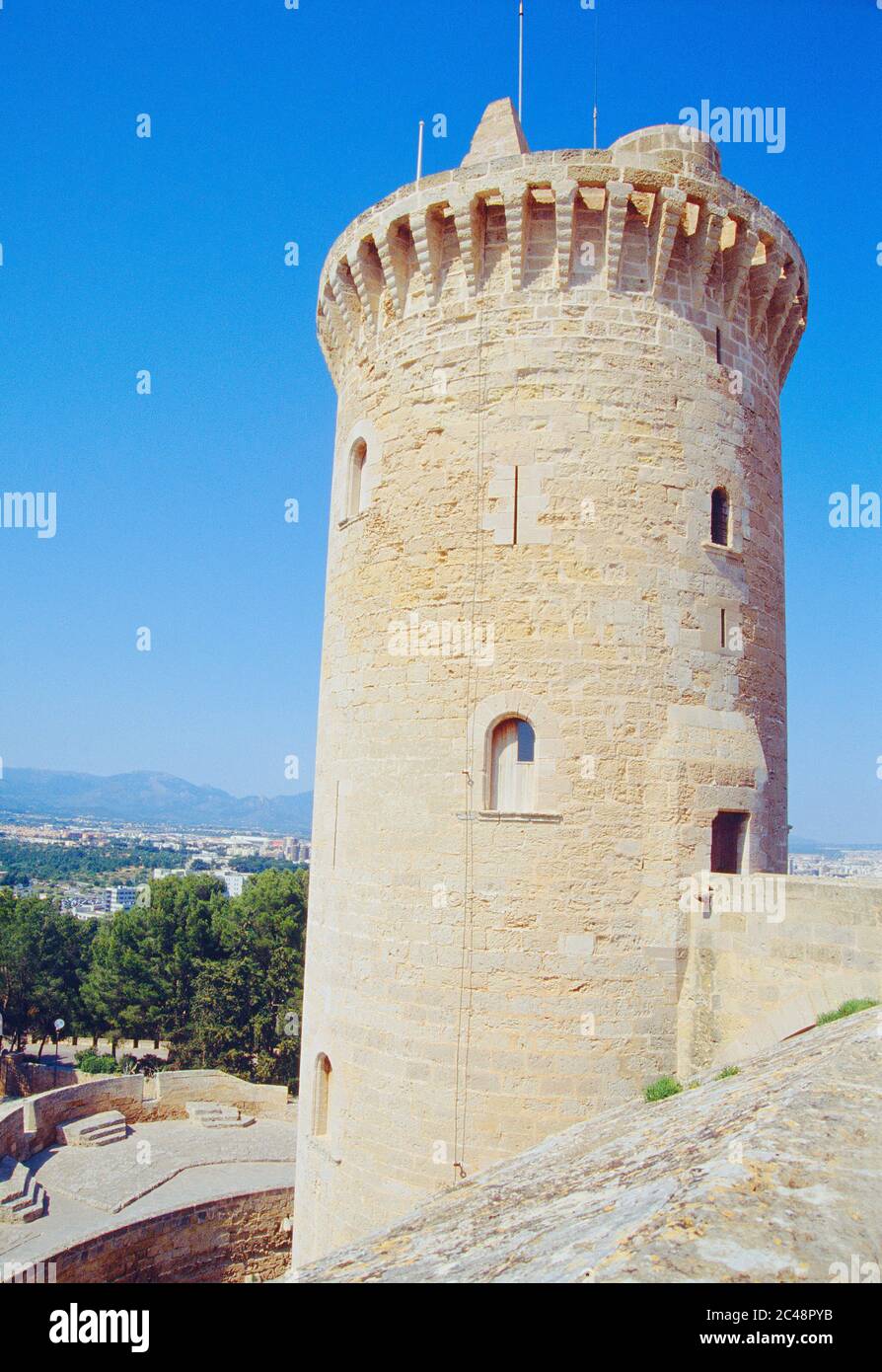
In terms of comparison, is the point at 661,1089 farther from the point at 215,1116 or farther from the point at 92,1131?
the point at 215,1116

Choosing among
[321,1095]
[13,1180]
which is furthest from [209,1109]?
[321,1095]

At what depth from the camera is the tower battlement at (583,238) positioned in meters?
11.2

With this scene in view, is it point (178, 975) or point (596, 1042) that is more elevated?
point (596, 1042)

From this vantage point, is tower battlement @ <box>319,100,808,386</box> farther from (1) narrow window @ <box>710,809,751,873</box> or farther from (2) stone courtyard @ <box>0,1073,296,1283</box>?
(2) stone courtyard @ <box>0,1073,296,1283</box>

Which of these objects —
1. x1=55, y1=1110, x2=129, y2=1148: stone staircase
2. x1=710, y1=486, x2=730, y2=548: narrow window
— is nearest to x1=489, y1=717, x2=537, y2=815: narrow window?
x1=710, y1=486, x2=730, y2=548: narrow window

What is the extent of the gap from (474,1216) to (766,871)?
6739mm

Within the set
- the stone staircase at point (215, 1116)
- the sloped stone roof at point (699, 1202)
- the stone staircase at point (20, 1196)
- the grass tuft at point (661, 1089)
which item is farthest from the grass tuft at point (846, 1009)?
the stone staircase at point (215, 1116)

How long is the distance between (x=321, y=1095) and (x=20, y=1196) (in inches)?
643

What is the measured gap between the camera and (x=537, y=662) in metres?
11.0

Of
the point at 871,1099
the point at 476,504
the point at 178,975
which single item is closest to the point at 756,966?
the point at 871,1099

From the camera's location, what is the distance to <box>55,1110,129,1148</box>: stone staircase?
96.2ft

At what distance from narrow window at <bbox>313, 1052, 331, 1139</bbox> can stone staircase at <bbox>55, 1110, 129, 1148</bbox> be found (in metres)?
20.6
